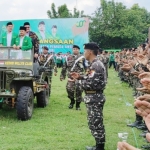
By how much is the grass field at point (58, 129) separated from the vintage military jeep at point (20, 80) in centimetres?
36

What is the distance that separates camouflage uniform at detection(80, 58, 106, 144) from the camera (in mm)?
5504

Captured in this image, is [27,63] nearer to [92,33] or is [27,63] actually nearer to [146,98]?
[146,98]

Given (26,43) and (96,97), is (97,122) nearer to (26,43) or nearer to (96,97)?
(96,97)

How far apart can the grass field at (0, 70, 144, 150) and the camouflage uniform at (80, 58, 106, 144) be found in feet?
1.84

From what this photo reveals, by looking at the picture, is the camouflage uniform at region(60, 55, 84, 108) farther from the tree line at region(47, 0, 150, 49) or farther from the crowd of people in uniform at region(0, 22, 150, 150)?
the tree line at region(47, 0, 150, 49)

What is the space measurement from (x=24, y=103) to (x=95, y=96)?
2270 mm

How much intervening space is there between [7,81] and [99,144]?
9.10ft

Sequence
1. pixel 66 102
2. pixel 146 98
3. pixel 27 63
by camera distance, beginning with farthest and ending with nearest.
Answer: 1. pixel 66 102
2. pixel 27 63
3. pixel 146 98

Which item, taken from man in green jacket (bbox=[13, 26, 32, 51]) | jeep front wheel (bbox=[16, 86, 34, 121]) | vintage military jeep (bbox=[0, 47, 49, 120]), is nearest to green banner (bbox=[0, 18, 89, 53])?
vintage military jeep (bbox=[0, 47, 49, 120])

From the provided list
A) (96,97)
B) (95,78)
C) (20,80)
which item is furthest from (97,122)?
(20,80)

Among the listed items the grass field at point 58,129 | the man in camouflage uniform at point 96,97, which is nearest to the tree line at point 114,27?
the grass field at point 58,129

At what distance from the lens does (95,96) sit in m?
5.56

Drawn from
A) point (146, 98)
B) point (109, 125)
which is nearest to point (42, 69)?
point (109, 125)

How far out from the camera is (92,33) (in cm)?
4375
